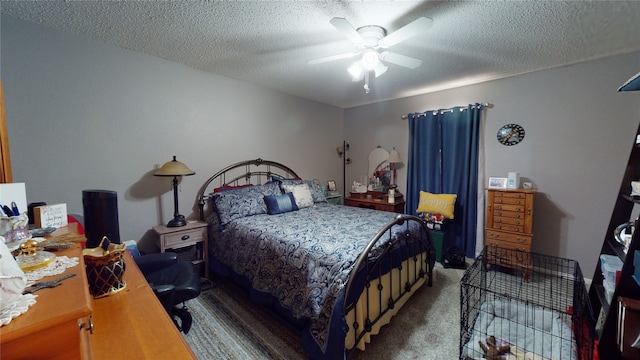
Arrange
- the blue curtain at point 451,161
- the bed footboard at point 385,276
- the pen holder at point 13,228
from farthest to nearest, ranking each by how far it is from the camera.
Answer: the blue curtain at point 451,161 < the bed footboard at point 385,276 < the pen holder at point 13,228

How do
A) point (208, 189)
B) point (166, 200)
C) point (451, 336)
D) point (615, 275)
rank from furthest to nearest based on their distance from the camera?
point (208, 189)
point (166, 200)
point (451, 336)
point (615, 275)

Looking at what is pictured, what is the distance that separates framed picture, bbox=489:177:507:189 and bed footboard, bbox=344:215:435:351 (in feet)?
3.90

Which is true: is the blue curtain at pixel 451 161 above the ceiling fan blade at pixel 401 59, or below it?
below

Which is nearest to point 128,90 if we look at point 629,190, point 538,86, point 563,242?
point 629,190

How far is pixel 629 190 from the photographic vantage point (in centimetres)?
157

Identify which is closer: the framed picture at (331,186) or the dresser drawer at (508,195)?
the dresser drawer at (508,195)

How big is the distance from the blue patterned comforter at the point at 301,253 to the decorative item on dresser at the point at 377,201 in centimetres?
103

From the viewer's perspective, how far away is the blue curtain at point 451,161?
3316 mm

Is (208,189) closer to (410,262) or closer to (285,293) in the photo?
(285,293)

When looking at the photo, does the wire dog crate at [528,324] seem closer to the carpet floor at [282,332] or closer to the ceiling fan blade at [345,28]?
the carpet floor at [282,332]

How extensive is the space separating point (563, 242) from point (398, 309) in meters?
2.24

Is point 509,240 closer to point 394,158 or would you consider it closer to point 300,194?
point 394,158

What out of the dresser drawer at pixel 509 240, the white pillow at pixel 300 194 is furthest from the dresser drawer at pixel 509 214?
the white pillow at pixel 300 194

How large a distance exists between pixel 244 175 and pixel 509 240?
3320 millimetres
